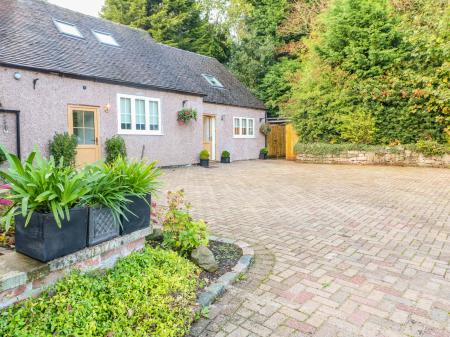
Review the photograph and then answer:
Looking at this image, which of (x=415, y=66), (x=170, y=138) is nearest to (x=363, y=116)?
(x=415, y=66)

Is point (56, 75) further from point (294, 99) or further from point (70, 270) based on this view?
point (294, 99)

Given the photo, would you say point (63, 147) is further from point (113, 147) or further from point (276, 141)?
point (276, 141)

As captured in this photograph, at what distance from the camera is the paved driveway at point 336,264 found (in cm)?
240

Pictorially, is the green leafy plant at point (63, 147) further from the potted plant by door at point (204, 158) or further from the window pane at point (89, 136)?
the potted plant by door at point (204, 158)

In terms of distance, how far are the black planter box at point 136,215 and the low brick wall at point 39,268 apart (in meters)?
0.12

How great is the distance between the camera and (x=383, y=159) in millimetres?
14281

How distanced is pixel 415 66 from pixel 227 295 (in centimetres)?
1448

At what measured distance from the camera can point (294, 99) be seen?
1727 centimetres

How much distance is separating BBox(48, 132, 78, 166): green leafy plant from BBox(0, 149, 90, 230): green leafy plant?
24.0ft

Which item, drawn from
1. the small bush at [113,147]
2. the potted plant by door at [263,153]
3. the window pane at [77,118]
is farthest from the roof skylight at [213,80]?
the window pane at [77,118]

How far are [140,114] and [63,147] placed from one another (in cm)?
336

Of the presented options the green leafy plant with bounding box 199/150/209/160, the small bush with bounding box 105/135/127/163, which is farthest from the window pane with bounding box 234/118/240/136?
the small bush with bounding box 105/135/127/163

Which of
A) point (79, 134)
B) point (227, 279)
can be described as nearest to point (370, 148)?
point (79, 134)

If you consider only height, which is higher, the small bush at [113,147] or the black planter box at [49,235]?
the small bush at [113,147]
